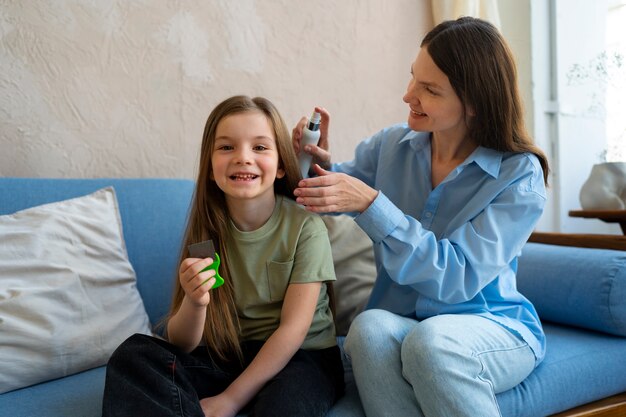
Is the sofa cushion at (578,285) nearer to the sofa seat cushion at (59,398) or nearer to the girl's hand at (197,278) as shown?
the girl's hand at (197,278)

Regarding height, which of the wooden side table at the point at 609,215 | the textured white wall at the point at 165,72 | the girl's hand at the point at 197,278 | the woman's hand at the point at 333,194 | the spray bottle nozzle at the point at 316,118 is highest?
the textured white wall at the point at 165,72

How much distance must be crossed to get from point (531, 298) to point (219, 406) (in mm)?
813

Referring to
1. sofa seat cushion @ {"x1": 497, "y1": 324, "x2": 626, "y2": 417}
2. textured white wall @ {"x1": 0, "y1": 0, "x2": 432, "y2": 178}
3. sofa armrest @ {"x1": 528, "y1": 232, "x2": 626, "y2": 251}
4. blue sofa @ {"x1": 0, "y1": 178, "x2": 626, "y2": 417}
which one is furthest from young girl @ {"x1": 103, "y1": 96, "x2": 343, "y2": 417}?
sofa armrest @ {"x1": 528, "y1": 232, "x2": 626, "y2": 251}

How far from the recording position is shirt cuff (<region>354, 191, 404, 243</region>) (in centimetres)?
103

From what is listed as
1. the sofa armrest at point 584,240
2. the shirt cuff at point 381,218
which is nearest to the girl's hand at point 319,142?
the shirt cuff at point 381,218

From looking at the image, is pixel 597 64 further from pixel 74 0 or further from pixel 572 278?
pixel 74 0

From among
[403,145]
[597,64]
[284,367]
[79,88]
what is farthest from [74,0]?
[597,64]

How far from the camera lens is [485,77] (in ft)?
3.62

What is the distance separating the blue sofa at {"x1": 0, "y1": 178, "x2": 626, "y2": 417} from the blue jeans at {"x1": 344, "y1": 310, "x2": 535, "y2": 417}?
6 cm

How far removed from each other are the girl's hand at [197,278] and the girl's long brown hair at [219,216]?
17cm

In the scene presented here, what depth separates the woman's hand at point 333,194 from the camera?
102 centimetres

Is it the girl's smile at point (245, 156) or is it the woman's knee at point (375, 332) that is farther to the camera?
the girl's smile at point (245, 156)

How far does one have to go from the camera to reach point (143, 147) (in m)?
1.58

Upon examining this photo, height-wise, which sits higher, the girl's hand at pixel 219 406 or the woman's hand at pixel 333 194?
the woman's hand at pixel 333 194
